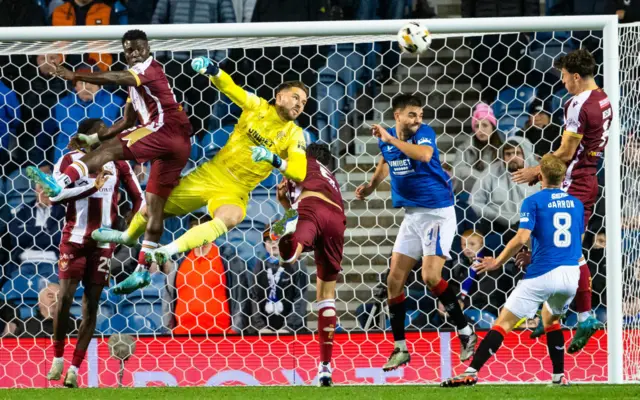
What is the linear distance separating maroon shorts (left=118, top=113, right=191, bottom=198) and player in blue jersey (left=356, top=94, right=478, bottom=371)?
1236 mm

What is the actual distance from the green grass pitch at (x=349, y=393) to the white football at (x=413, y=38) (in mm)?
1998

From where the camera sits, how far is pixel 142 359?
745cm

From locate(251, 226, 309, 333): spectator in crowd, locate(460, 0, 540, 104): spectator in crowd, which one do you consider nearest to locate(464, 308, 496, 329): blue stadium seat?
locate(251, 226, 309, 333): spectator in crowd

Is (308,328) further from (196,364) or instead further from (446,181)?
(446,181)

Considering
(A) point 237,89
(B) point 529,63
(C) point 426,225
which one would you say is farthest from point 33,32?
(B) point 529,63

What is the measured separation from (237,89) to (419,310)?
2.52 m

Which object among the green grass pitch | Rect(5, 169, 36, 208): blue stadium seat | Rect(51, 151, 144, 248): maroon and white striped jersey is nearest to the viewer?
the green grass pitch

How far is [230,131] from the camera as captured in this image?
891cm

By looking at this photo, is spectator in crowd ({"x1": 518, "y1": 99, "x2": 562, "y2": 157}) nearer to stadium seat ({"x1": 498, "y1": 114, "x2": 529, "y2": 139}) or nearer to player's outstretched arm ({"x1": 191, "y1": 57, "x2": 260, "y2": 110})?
stadium seat ({"x1": 498, "y1": 114, "x2": 529, "y2": 139})

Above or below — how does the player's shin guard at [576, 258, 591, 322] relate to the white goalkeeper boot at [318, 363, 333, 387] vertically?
above

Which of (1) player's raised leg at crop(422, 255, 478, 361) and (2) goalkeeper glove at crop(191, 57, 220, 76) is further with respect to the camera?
(1) player's raised leg at crop(422, 255, 478, 361)

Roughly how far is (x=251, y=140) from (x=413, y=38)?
1.17 m

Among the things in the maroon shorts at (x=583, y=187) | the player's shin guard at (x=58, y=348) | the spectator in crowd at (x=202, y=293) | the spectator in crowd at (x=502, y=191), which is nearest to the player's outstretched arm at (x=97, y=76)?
the player's shin guard at (x=58, y=348)

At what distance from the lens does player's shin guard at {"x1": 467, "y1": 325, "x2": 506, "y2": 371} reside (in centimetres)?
577
